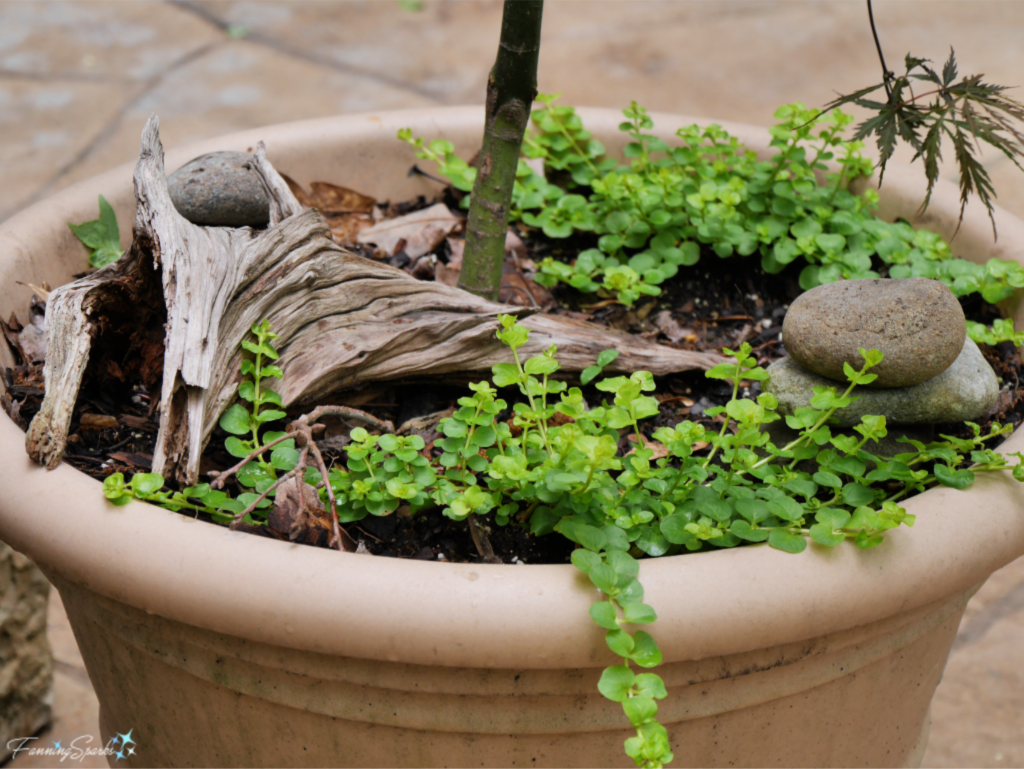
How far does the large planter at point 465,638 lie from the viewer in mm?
766

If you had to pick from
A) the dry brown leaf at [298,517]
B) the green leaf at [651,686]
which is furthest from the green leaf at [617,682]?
the dry brown leaf at [298,517]

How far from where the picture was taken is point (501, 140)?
1.24 meters

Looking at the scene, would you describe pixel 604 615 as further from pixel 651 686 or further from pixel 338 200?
pixel 338 200

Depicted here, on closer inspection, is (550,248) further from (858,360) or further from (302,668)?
(302,668)

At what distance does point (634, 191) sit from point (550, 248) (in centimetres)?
21

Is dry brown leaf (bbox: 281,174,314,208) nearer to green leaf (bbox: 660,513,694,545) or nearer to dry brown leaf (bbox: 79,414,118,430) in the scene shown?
dry brown leaf (bbox: 79,414,118,430)

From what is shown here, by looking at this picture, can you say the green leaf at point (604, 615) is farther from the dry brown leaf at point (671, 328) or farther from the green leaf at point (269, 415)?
the dry brown leaf at point (671, 328)

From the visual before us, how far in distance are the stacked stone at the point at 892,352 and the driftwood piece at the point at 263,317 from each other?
0.18 m

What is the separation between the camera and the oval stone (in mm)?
1039

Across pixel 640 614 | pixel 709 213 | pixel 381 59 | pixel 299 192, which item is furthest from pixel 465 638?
pixel 381 59

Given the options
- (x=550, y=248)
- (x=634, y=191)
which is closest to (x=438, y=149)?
(x=550, y=248)

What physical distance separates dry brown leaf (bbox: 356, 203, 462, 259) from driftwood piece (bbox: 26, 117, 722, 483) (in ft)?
0.86

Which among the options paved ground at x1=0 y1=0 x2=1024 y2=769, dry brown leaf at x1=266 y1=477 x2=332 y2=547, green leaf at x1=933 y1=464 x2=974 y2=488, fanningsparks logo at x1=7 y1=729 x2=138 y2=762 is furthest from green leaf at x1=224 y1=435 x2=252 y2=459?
paved ground at x1=0 y1=0 x2=1024 y2=769

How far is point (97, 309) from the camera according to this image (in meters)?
1.08
